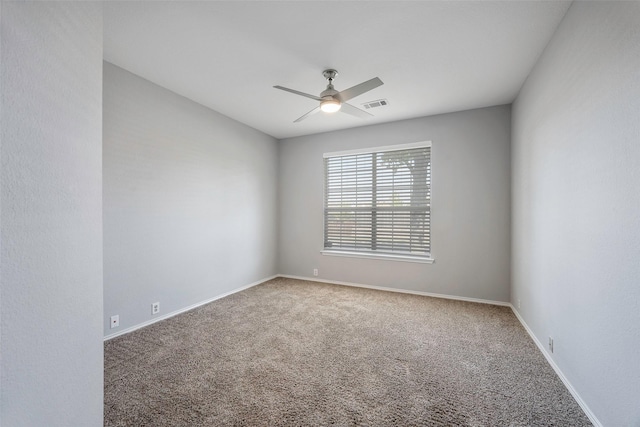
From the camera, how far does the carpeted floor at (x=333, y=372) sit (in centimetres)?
169

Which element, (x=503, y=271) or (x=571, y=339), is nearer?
(x=571, y=339)

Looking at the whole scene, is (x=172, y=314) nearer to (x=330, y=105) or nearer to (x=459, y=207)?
(x=330, y=105)

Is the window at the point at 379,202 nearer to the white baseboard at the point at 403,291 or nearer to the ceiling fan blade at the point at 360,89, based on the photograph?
the white baseboard at the point at 403,291

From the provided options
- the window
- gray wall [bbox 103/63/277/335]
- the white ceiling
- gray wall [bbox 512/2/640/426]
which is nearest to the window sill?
the window

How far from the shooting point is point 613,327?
1.47m

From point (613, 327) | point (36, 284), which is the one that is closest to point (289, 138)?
point (36, 284)

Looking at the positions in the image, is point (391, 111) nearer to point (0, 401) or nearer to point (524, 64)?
point (524, 64)

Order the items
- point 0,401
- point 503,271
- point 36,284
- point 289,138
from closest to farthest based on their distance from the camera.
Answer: point 0,401 → point 36,284 → point 503,271 → point 289,138

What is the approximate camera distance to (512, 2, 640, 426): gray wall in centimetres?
135

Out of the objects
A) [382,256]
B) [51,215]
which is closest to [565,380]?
[382,256]

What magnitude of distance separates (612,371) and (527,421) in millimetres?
551

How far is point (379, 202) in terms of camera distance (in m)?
4.53

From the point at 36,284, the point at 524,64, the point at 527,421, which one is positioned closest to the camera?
the point at 36,284

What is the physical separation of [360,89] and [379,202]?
239 cm
